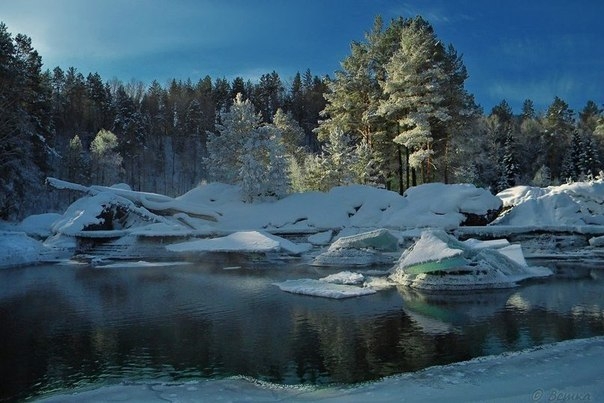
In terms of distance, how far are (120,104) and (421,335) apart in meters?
77.8

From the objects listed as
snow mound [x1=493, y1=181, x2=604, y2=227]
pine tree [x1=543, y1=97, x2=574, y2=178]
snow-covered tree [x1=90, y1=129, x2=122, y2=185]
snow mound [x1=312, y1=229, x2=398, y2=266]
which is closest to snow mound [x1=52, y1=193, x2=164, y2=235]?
snow mound [x1=312, y1=229, x2=398, y2=266]

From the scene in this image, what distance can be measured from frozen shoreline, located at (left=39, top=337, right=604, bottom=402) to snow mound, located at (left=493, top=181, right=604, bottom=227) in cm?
2389

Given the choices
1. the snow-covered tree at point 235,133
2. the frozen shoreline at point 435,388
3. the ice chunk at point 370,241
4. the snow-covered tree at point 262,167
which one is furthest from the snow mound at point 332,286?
the snow-covered tree at point 235,133

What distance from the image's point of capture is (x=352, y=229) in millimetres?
30484

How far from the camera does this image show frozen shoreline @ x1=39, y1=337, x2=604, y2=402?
645cm

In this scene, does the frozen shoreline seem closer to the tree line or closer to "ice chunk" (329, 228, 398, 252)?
"ice chunk" (329, 228, 398, 252)

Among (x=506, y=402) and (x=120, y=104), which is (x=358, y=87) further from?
(x=120, y=104)

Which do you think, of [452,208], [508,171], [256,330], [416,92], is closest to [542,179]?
[508,171]

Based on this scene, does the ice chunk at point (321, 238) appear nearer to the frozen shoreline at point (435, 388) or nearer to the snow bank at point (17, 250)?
the snow bank at point (17, 250)

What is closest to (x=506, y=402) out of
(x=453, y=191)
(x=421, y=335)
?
(x=421, y=335)

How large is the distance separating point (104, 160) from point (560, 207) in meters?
52.4

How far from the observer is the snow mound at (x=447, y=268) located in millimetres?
15656

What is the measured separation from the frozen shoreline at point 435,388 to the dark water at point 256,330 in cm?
49

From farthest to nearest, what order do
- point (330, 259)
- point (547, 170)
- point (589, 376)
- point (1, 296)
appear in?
1. point (547, 170)
2. point (330, 259)
3. point (1, 296)
4. point (589, 376)
